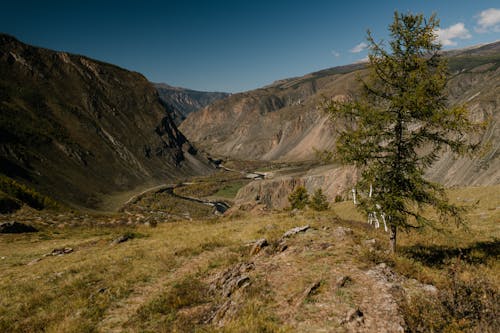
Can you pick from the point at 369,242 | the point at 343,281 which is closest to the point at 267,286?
the point at 343,281

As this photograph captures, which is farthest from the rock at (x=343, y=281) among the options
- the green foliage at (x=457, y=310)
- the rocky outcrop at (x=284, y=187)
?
the rocky outcrop at (x=284, y=187)

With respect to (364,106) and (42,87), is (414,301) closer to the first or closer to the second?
(364,106)

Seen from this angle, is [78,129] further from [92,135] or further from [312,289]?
[312,289]

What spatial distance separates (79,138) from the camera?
4970 inches

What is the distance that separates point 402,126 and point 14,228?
101ft

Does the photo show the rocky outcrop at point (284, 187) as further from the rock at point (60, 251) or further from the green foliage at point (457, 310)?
the green foliage at point (457, 310)

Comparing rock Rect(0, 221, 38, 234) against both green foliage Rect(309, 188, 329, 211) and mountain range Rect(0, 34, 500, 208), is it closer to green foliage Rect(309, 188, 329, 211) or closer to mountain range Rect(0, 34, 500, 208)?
green foliage Rect(309, 188, 329, 211)

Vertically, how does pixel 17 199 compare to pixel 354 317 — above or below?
above

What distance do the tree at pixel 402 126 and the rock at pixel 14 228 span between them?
2813 cm

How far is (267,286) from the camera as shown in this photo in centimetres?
967

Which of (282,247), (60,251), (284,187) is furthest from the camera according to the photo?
(284,187)

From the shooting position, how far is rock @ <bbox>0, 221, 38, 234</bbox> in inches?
995

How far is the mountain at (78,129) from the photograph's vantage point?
94500 mm

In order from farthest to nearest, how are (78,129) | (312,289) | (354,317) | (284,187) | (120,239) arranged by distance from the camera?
(78,129)
(284,187)
(120,239)
(312,289)
(354,317)
